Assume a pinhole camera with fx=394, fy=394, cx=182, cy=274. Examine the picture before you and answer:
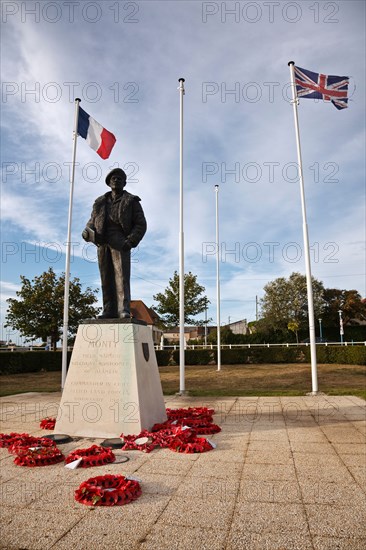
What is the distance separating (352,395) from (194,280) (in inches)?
1062

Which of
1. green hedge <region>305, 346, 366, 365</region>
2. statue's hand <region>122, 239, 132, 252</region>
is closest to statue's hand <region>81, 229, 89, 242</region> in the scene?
statue's hand <region>122, 239, 132, 252</region>

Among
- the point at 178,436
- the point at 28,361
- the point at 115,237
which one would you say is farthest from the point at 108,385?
the point at 28,361

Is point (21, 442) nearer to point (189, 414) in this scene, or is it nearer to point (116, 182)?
point (189, 414)

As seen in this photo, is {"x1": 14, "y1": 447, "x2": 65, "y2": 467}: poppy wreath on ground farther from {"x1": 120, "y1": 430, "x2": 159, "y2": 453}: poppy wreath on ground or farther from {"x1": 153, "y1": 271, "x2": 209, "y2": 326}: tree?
{"x1": 153, "y1": 271, "x2": 209, "y2": 326}: tree

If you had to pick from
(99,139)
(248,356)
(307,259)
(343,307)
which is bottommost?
(248,356)

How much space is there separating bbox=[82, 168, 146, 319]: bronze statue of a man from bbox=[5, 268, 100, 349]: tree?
24.2m

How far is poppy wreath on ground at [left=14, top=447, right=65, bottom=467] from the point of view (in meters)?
4.27

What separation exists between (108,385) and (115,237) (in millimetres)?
2375

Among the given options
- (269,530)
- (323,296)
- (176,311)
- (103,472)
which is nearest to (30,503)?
(103,472)

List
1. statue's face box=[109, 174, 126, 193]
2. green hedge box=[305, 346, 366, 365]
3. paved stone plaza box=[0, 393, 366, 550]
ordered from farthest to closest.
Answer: green hedge box=[305, 346, 366, 365] < statue's face box=[109, 174, 126, 193] < paved stone plaza box=[0, 393, 366, 550]

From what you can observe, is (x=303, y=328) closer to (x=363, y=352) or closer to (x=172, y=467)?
(x=363, y=352)

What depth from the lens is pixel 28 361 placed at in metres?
25.2

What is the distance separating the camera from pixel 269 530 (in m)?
2.67

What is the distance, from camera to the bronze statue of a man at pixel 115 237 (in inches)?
254
